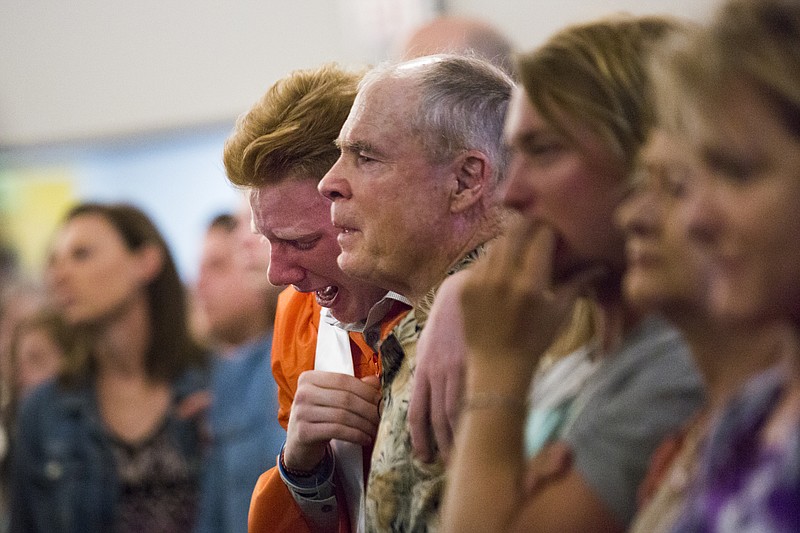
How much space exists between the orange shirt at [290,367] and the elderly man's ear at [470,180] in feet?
0.69

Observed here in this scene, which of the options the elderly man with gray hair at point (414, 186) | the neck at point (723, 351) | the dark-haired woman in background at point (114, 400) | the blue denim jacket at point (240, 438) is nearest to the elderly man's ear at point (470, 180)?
the elderly man with gray hair at point (414, 186)

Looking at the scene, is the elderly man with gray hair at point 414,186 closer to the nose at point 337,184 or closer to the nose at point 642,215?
the nose at point 337,184

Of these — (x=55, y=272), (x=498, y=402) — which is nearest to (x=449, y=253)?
(x=498, y=402)

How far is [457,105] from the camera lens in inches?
58.8

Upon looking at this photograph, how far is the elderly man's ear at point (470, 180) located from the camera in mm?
1489

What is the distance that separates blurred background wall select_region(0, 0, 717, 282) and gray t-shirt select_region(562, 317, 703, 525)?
14.3 feet

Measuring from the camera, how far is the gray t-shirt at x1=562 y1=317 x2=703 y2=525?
3.35 feet

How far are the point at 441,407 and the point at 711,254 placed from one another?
0.47 meters

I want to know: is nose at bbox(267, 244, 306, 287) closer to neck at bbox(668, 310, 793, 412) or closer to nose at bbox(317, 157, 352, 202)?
nose at bbox(317, 157, 352, 202)

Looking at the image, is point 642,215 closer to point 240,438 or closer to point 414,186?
point 414,186

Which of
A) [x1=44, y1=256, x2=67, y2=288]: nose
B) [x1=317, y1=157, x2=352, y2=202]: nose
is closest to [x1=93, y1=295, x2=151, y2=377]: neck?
[x1=44, y1=256, x2=67, y2=288]: nose

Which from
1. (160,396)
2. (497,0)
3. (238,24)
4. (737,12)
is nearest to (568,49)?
(737,12)

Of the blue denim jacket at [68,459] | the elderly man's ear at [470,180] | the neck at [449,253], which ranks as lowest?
the blue denim jacket at [68,459]

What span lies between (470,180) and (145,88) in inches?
183
